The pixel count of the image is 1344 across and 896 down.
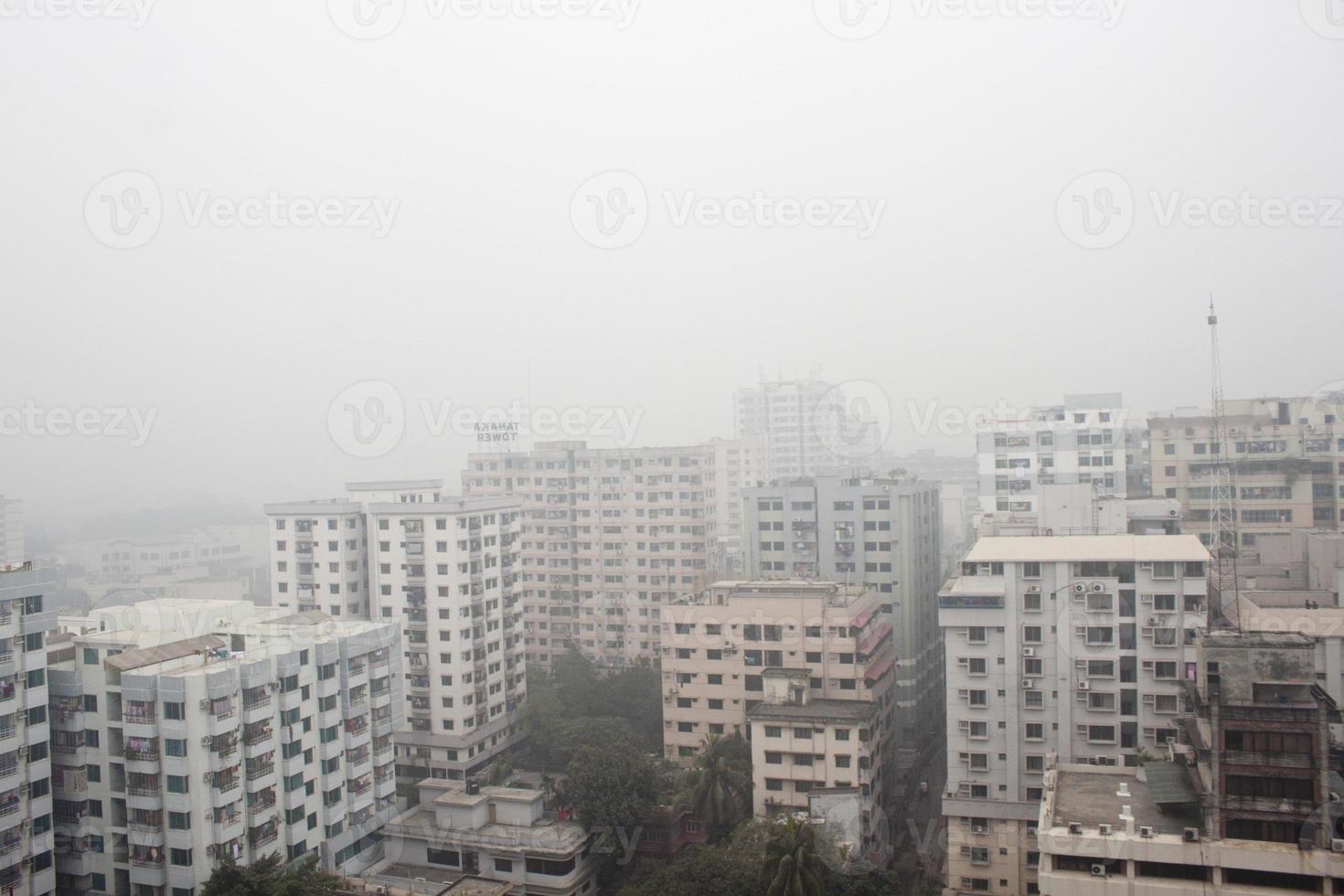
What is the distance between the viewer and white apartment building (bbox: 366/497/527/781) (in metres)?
22.3

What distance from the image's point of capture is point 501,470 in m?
32.7

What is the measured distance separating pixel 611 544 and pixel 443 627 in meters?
9.29

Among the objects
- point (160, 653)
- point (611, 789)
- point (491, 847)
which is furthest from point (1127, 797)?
point (160, 653)

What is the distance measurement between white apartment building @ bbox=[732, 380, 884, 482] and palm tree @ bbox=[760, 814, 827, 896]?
128 ft

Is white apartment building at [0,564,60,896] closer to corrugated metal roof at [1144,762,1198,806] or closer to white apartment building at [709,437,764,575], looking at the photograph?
corrugated metal roof at [1144,762,1198,806]

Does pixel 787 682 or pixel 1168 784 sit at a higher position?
pixel 1168 784

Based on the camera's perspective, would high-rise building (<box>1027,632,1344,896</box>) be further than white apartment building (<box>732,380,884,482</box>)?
No

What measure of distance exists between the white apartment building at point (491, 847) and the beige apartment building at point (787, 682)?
356 cm

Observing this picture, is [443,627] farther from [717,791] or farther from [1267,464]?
[1267,464]

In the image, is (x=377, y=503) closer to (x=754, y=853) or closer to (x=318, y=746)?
(x=318, y=746)

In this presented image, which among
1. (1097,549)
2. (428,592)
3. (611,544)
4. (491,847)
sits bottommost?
(491,847)

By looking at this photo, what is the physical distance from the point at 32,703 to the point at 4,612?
4.66ft

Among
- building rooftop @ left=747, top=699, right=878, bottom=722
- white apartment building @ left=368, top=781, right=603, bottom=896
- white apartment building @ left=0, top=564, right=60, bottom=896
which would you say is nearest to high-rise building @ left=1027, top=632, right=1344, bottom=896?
building rooftop @ left=747, top=699, right=878, bottom=722

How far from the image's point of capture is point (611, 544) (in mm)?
31156
